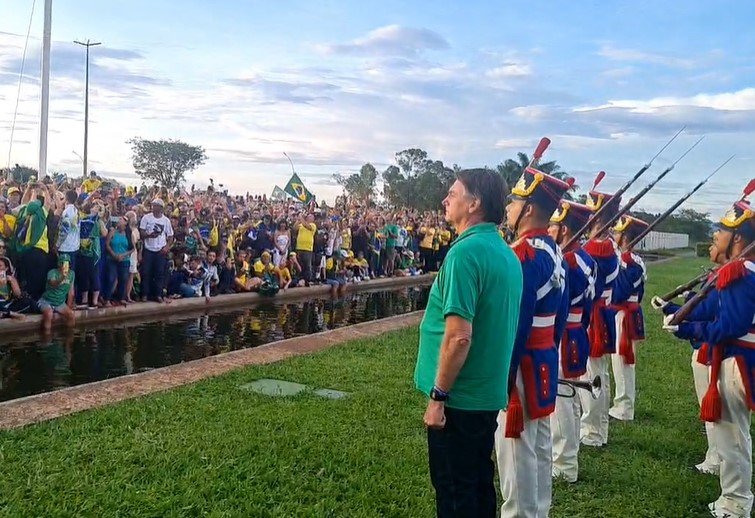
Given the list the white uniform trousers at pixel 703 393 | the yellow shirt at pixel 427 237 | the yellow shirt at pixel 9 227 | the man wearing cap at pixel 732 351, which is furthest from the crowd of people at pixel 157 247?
the man wearing cap at pixel 732 351

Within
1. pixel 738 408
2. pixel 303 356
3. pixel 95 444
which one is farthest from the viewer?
pixel 303 356

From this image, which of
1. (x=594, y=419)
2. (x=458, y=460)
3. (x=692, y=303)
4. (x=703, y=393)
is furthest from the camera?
(x=594, y=419)

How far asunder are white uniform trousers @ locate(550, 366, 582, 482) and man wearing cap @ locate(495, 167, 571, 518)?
1.24 metres

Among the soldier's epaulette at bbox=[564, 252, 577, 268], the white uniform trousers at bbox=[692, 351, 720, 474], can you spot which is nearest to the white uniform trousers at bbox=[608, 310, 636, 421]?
the white uniform trousers at bbox=[692, 351, 720, 474]

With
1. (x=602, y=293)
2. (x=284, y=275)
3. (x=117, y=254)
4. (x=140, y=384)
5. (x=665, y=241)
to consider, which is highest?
(x=602, y=293)

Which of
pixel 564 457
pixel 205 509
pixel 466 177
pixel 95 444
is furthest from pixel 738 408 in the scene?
pixel 95 444

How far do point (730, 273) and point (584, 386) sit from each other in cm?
119

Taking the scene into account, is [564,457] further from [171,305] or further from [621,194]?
[171,305]

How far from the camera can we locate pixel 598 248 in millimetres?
6113

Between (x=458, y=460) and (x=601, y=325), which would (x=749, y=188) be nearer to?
(x=601, y=325)

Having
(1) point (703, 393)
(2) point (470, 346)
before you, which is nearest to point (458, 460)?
(2) point (470, 346)

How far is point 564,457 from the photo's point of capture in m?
5.09

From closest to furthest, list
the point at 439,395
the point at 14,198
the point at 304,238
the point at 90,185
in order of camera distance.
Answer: the point at 439,395
the point at 14,198
the point at 90,185
the point at 304,238

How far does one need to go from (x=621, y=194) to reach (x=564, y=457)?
238cm
